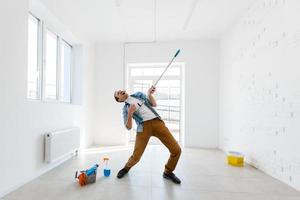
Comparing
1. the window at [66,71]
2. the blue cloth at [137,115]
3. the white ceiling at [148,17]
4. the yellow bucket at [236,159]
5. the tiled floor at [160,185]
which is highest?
the white ceiling at [148,17]

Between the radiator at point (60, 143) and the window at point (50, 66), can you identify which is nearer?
the radiator at point (60, 143)

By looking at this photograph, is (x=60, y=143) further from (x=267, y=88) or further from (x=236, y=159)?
(x=267, y=88)

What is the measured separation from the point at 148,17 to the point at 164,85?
1.84 metres

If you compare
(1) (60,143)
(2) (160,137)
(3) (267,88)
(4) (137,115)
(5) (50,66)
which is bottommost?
(1) (60,143)

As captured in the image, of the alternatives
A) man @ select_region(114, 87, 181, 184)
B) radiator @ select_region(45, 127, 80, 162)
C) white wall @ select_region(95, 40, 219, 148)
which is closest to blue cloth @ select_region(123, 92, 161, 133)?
man @ select_region(114, 87, 181, 184)

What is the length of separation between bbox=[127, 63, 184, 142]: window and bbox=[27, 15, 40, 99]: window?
2.10 meters

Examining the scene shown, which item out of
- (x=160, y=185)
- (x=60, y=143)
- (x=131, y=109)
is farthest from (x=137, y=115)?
(x=60, y=143)

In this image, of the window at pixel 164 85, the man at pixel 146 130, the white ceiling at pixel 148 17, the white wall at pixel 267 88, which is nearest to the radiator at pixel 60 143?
the man at pixel 146 130

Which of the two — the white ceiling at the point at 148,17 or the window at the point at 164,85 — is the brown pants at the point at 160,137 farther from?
the window at the point at 164,85

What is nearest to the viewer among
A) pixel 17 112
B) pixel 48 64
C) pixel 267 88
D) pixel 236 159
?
pixel 17 112

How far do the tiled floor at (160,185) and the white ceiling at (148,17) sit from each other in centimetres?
238

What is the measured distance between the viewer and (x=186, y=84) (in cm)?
392

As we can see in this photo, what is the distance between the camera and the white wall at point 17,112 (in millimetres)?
1645

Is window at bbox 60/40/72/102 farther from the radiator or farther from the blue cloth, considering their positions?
the blue cloth
